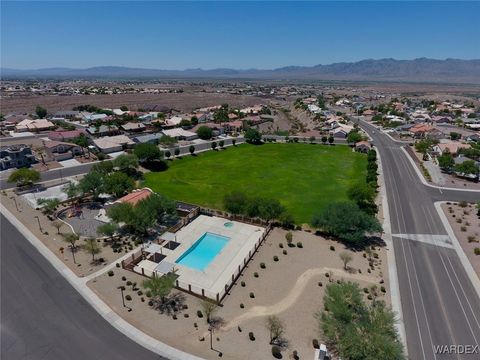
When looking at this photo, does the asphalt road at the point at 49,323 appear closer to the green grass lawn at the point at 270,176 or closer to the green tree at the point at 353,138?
the green grass lawn at the point at 270,176

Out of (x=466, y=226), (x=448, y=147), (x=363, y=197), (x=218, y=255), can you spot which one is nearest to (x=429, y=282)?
(x=363, y=197)

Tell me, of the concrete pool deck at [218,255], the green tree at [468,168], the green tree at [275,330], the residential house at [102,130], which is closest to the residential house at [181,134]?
the residential house at [102,130]

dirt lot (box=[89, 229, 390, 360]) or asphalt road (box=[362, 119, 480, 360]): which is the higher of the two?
dirt lot (box=[89, 229, 390, 360])

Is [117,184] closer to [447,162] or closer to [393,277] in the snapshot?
[393,277]

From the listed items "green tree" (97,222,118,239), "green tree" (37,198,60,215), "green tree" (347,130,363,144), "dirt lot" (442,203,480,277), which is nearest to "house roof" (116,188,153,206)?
"green tree" (97,222,118,239)

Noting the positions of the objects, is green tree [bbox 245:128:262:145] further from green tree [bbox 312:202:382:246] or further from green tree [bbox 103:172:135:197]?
green tree [bbox 312:202:382:246]

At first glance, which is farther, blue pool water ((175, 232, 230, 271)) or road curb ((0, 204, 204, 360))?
blue pool water ((175, 232, 230, 271))
